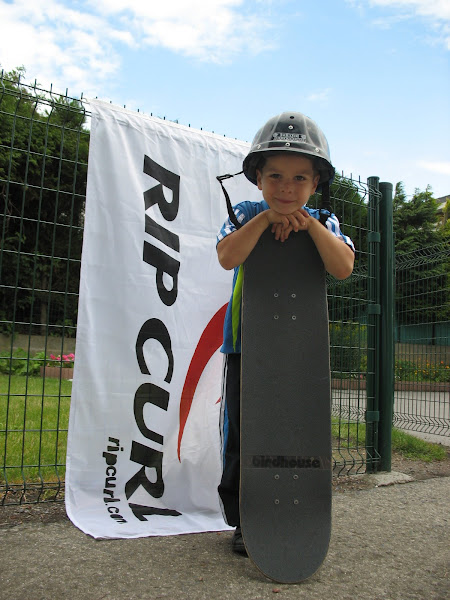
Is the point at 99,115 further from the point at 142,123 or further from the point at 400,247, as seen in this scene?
the point at 400,247

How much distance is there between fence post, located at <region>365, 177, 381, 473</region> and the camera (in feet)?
12.9

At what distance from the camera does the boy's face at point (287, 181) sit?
2.07 m

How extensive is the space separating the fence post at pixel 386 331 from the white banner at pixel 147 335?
4.83 feet

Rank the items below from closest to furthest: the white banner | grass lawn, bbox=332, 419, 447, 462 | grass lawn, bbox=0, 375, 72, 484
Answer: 1. the white banner
2. grass lawn, bbox=0, 375, 72, 484
3. grass lawn, bbox=332, 419, 447, 462

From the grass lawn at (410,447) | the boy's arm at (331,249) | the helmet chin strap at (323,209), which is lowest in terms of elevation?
the grass lawn at (410,447)

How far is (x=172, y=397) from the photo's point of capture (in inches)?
117

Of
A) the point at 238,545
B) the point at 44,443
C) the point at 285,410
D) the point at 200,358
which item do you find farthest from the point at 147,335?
the point at 44,443

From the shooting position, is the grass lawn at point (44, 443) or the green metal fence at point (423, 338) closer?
the grass lawn at point (44, 443)

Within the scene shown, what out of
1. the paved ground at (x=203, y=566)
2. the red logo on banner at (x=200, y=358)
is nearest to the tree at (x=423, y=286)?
the red logo on banner at (x=200, y=358)

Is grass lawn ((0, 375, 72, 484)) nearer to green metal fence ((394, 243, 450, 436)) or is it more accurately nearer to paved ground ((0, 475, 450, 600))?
paved ground ((0, 475, 450, 600))

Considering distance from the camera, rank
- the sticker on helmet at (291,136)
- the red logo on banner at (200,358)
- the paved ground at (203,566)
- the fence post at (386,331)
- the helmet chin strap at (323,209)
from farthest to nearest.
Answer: the fence post at (386,331) → the red logo on banner at (200,358) → the helmet chin strap at (323,209) → the sticker on helmet at (291,136) → the paved ground at (203,566)

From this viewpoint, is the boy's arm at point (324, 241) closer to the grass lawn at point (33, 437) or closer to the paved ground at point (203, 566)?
the paved ground at point (203, 566)

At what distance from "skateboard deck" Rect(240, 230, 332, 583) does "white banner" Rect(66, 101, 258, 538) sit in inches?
28.4

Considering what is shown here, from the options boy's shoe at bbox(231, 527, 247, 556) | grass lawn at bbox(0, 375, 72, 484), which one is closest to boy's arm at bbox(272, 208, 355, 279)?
boy's shoe at bbox(231, 527, 247, 556)
